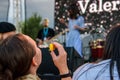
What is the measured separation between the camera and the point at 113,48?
6.07 ft

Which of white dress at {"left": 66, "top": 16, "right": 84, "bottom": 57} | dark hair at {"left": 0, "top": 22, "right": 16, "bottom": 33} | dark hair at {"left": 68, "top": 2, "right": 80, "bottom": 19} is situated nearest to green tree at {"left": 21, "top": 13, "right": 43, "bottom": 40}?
white dress at {"left": 66, "top": 16, "right": 84, "bottom": 57}

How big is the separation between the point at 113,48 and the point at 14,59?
0.48 meters

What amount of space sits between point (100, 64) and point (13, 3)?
819cm

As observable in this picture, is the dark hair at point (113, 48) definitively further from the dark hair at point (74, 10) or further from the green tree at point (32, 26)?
the green tree at point (32, 26)

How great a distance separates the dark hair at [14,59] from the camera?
1.64m

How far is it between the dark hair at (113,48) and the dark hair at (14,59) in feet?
1.26

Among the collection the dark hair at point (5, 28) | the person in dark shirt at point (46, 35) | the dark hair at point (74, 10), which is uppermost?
the dark hair at point (5, 28)

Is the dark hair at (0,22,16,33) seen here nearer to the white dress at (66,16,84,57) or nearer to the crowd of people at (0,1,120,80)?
the crowd of people at (0,1,120,80)

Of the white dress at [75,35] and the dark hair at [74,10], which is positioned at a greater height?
the dark hair at [74,10]

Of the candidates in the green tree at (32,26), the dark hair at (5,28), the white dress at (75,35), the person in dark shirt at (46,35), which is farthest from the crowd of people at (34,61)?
the green tree at (32,26)

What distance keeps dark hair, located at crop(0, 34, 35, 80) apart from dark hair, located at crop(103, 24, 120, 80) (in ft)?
1.26

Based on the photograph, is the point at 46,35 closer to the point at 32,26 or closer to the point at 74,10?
the point at 74,10

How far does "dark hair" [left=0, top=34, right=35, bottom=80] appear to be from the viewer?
1638 millimetres

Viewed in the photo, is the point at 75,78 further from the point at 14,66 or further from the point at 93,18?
the point at 93,18
